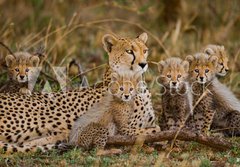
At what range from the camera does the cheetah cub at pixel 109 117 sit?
22.1ft

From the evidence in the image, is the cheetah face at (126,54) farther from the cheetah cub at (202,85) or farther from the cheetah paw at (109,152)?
the cheetah paw at (109,152)

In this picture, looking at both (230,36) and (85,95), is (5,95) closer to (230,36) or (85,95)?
(85,95)

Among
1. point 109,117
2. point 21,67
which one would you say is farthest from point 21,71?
point 109,117

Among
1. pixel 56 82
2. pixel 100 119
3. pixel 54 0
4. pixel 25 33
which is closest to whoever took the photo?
pixel 100 119

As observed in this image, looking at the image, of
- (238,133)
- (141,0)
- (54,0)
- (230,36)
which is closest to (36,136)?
(238,133)

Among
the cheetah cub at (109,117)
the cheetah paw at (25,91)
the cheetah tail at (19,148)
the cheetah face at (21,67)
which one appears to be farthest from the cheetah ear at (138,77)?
the cheetah face at (21,67)

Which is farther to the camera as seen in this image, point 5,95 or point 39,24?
point 39,24

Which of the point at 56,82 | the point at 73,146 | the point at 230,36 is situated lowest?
the point at 73,146

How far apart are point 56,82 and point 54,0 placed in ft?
18.5

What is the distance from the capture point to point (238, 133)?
297 inches

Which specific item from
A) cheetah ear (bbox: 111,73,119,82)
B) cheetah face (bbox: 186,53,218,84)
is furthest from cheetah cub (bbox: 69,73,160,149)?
cheetah face (bbox: 186,53,218,84)

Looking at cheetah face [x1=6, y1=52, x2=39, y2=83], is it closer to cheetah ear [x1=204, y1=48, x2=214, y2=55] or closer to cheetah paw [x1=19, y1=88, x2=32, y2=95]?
cheetah paw [x1=19, y1=88, x2=32, y2=95]

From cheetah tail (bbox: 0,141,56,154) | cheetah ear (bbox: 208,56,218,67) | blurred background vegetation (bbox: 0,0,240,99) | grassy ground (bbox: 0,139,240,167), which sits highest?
blurred background vegetation (bbox: 0,0,240,99)

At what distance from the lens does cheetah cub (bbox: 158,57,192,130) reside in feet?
23.8
